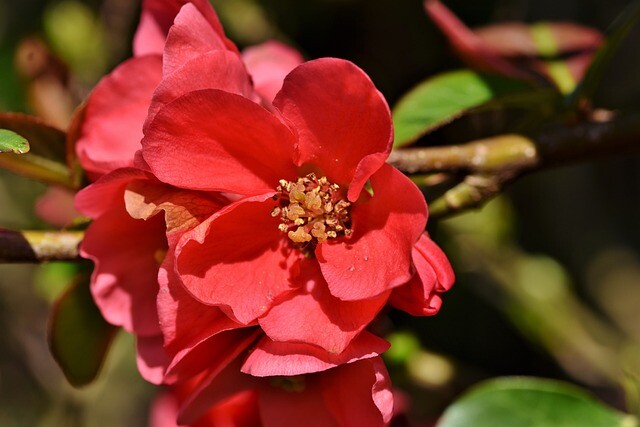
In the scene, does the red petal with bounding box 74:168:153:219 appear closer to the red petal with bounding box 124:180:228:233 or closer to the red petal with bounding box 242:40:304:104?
the red petal with bounding box 124:180:228:233

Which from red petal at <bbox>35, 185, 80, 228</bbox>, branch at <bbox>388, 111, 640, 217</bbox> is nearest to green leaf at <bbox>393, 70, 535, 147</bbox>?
branch at <bbox>388, 111, 640, 217</bbox>

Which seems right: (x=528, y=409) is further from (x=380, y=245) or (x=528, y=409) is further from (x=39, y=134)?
(x=39, y=134)

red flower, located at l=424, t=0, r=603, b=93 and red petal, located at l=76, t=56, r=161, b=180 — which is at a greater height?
red petal, located at l=76, t=56, r=161, b=180

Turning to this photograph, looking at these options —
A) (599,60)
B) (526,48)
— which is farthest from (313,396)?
(526,48)

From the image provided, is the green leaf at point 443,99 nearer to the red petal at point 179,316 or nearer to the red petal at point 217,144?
the red petal at point 217,144

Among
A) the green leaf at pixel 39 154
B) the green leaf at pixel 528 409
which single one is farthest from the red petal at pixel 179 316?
the green leaf at pixel 528 409

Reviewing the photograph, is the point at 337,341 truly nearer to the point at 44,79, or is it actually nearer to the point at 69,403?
the point at 44,79

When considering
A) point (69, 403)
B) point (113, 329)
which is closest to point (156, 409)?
point (113, 329)
